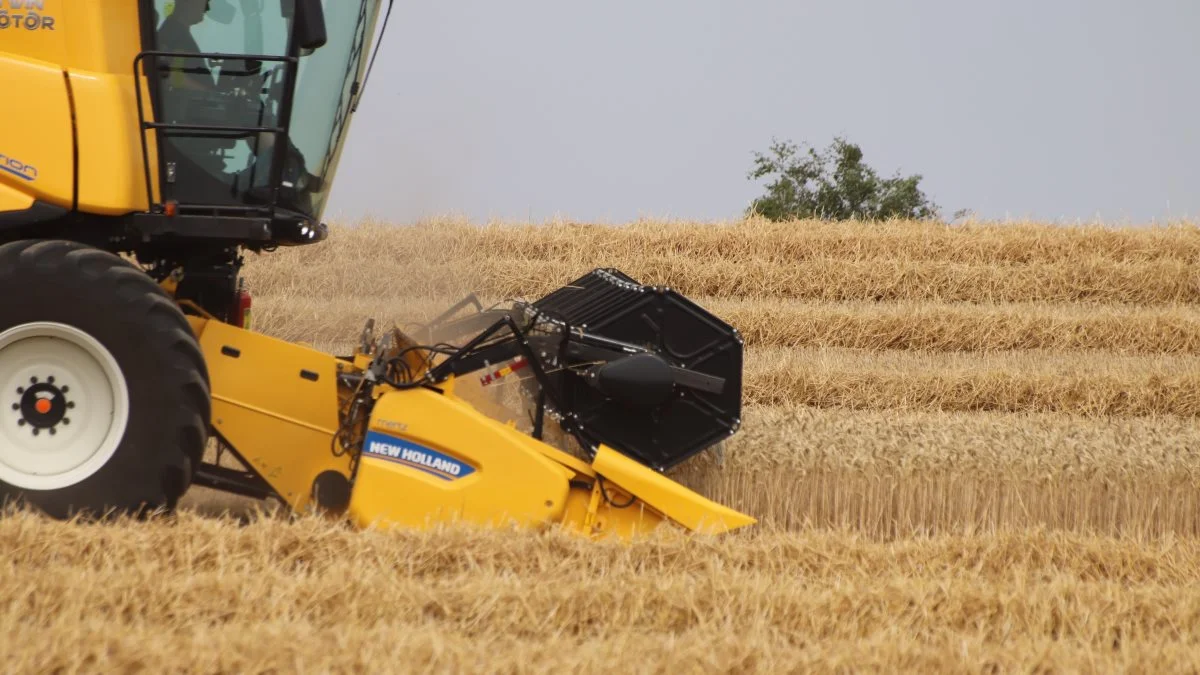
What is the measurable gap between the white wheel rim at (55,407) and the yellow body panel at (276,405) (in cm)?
51

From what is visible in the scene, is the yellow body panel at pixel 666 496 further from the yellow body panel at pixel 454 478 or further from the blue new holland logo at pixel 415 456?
the blue new holland logo at pixel 415 456

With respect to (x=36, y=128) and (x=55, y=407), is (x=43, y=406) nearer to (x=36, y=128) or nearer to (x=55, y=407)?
(x=55, y=407)

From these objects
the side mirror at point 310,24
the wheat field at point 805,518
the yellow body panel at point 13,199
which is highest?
the side mirror at point 310,24

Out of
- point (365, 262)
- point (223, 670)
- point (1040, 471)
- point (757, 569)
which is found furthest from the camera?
point (365, 262)

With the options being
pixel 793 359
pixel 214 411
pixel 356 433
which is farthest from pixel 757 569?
pixel 793 359

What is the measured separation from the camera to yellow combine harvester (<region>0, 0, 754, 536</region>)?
195 inches

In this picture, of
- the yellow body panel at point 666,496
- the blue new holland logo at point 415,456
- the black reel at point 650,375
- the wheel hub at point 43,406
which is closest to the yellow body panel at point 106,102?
the wheel hub at point 43,406

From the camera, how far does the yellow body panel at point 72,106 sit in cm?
508

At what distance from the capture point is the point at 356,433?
218 inches

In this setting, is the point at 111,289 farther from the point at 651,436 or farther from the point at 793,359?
the point at 793,359

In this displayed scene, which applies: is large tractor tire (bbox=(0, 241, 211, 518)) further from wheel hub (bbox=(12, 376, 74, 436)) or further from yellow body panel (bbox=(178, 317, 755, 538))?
yellow body panel (bbox=(178, 317, 755, 538))

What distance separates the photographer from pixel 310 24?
5.23 m

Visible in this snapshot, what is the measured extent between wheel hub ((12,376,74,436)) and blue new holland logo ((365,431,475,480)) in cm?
108

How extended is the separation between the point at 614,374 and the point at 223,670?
2463 millimetres
